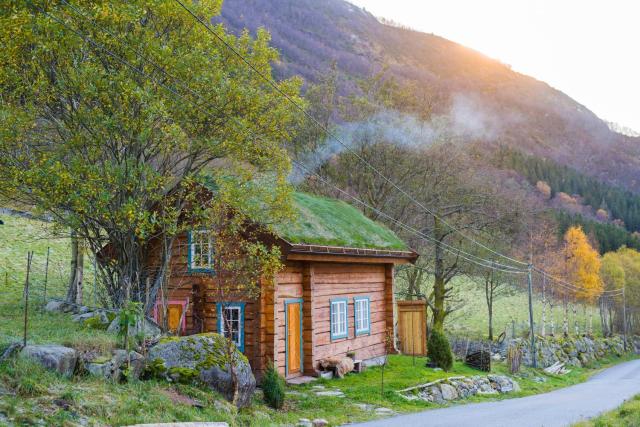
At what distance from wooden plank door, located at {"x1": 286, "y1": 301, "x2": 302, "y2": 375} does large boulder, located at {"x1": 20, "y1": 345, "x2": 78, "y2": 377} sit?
871 cm

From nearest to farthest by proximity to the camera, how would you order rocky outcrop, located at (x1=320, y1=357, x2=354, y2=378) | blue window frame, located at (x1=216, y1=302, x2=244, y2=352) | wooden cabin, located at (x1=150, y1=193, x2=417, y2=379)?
wooden cabin, located at (x1=150, y1=193, x2=417, y2=379), blue window frame, located at (x1=216, y1=302, x2=244, y2=352), rocky outcrop, located at (x1=320, y1=357, x2=354, y2=378)

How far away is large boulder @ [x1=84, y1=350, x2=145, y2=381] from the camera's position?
35.0 feet

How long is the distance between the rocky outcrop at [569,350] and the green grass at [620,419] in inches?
640

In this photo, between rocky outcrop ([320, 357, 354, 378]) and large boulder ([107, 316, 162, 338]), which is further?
rocky outcrop ([320, 357, 354, 378])

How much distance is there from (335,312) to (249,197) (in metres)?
6.71

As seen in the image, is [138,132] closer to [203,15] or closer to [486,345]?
[203,15]

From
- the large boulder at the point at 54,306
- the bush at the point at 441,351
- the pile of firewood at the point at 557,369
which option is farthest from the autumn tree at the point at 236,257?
the pile of firewood at the point at 557,369

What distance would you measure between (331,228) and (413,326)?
8.15 meters

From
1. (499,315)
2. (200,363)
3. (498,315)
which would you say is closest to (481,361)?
(200,363)

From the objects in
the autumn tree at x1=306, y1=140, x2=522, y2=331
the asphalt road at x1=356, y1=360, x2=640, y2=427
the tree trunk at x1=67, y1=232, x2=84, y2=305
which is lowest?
the asphalt road at x1=356, y1=360, x2=640, y2=427

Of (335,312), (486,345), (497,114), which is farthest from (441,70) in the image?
(335,312)

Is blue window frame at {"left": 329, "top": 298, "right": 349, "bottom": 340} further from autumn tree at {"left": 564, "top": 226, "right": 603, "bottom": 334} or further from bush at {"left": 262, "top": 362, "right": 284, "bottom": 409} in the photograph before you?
autumn tree at {"left": 564, "top": 226, "right": 603, "bottom": 334}

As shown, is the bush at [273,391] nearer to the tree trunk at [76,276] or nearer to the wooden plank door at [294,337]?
the wooden plank door at [294,337]

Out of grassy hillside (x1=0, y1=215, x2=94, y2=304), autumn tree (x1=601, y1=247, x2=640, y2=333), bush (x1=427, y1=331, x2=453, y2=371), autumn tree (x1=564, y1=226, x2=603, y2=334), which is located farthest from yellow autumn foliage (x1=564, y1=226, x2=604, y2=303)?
grassy hillside (x1=0, y1=215, x2=94, y2=304)
